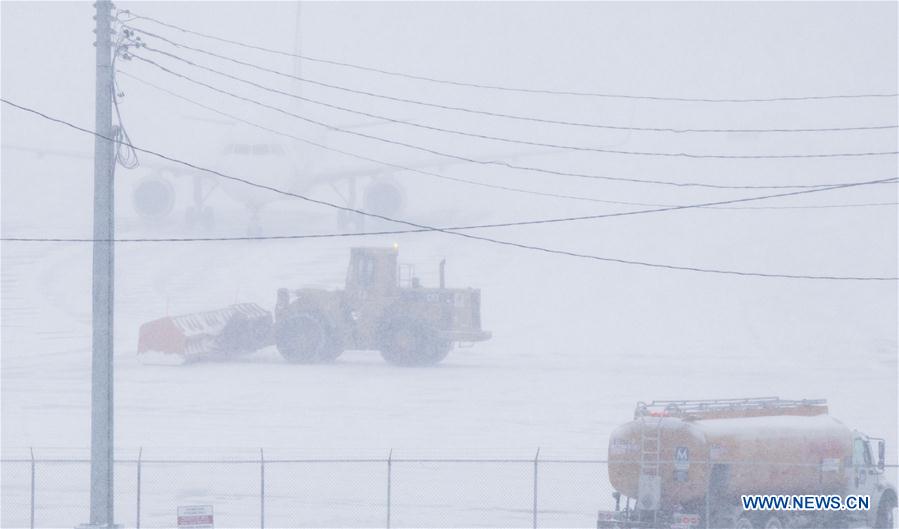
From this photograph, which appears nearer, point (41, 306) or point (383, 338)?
point (383, 338)

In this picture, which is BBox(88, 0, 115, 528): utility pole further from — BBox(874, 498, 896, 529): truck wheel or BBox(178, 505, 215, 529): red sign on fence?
BBox(874, 498, 896, 529): truck wheel

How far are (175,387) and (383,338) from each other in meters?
5.79

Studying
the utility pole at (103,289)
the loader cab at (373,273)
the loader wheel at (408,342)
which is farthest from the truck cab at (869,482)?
the loader cab at (373,273)

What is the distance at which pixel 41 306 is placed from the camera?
39844 millimetres

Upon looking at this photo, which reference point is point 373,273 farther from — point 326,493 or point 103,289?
point 103,289

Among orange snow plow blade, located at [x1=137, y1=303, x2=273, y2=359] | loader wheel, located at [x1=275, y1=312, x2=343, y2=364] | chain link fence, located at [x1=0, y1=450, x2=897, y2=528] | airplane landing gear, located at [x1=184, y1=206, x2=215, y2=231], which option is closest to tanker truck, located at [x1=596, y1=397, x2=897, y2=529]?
chain link fence, located at [x1=0, y1=450, x2=897, y2=528]

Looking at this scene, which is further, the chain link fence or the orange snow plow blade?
the orange snow plow blade

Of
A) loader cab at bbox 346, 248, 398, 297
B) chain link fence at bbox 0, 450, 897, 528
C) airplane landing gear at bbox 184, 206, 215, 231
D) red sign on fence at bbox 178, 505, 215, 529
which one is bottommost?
chain link fence at bbox 0, 450, 897, 528

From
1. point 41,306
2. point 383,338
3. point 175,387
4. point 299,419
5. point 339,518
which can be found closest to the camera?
point 339,518

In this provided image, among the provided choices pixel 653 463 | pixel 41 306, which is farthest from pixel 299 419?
pixel 41 306

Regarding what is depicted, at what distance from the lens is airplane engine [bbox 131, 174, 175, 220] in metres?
51.6

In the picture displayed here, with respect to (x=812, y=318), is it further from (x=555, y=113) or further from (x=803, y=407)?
(x=555, y=113)

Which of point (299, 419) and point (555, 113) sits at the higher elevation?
point (555, 113)

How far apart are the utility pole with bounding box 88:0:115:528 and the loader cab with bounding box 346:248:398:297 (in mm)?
15745
